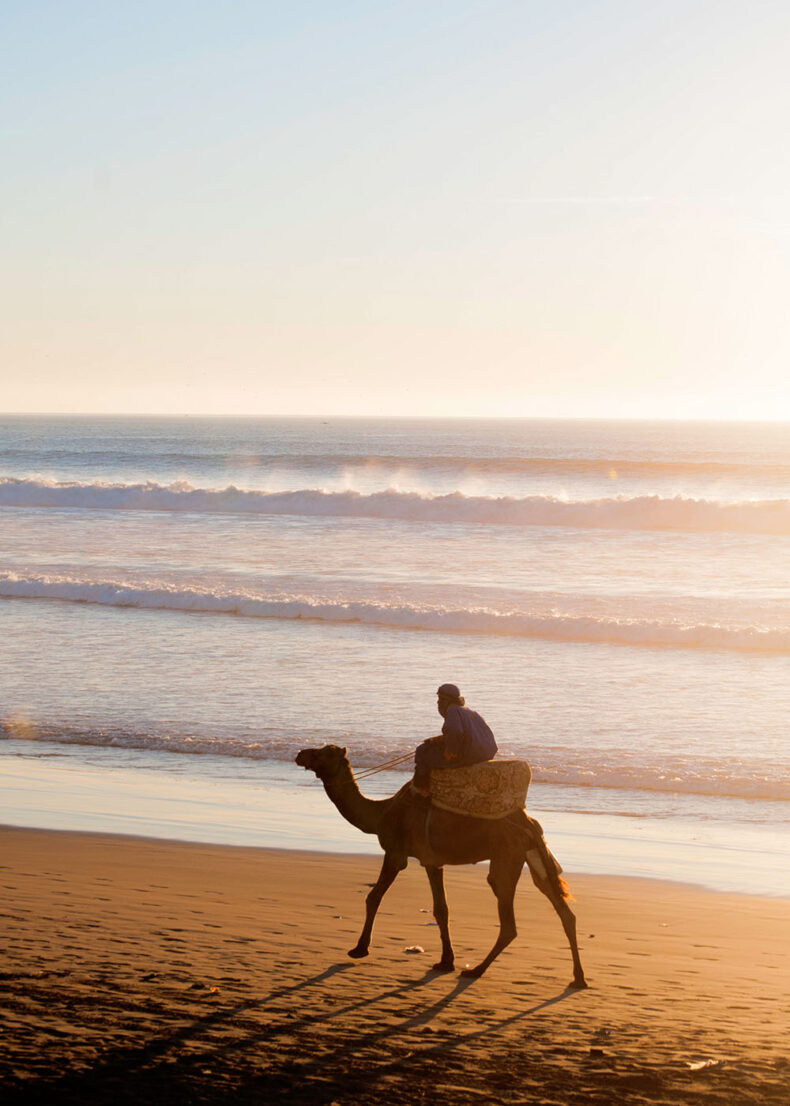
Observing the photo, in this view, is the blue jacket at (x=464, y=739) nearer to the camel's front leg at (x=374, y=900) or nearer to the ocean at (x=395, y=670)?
the camel's front leg at (x=374, y=900)

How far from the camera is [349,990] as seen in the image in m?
6.25

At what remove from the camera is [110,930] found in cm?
707

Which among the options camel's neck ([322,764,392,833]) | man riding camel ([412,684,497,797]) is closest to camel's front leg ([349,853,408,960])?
camel's neck ([322,764,392,833])

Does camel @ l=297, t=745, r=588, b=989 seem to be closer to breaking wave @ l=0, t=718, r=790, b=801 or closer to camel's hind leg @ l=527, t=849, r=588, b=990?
camel's hind leg @ l=527, t=849, r=588, b=990

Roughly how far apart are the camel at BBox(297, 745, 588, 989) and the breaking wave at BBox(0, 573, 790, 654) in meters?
13.2

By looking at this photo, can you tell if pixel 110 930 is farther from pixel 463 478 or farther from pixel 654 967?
pixel 463 478

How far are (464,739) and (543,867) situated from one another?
811 mm

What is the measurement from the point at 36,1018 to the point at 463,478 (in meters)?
58.9

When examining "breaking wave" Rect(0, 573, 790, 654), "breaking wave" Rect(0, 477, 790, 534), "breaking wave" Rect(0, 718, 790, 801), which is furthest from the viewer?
"breaking wave" Rect(0, 477, 790, 534)

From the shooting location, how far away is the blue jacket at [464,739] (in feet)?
22.0

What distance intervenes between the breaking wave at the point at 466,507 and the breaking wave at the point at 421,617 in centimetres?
1917

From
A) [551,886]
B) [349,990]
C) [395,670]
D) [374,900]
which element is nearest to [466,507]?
[395,670]

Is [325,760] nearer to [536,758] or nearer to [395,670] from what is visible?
[536,758]

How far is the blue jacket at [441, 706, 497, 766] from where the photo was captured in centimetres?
671
